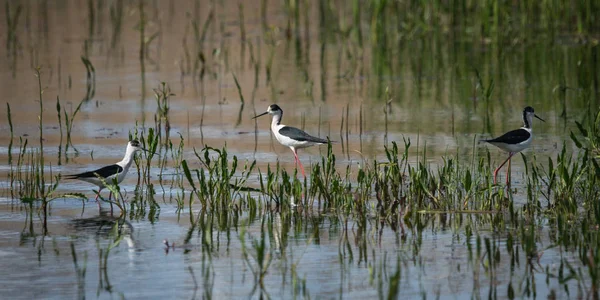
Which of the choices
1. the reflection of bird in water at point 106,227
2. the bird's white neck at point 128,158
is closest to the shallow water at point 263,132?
the reflection of bird in water at point 106,227

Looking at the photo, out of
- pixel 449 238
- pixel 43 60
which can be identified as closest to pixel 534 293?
pixel 449 238

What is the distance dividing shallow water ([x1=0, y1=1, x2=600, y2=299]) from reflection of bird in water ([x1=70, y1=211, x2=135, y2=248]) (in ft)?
0.11

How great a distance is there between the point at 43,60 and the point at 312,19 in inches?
251

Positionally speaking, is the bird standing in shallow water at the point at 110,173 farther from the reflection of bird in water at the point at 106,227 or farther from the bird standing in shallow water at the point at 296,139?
the bird standing in shallow water at the point at 296,139

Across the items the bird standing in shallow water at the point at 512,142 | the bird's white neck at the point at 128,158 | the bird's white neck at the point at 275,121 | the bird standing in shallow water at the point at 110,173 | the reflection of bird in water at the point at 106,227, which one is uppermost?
the bird's white neck at the point at 275,121

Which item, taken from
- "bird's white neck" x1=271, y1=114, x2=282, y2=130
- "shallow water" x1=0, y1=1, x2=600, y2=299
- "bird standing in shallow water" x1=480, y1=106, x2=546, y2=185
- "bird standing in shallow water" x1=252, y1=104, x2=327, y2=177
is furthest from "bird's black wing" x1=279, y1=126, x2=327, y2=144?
"bird standing in shallow water" x1=480, y1=106, x2=546, y2=185

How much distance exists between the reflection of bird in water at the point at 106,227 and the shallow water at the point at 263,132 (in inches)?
1.3

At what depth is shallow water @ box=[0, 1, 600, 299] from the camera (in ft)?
21.9

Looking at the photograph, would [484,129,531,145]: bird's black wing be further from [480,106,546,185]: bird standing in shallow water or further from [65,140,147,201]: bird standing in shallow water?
[65,140,147,201]: bird standing in shallow water

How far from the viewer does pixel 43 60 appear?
17.5 metres

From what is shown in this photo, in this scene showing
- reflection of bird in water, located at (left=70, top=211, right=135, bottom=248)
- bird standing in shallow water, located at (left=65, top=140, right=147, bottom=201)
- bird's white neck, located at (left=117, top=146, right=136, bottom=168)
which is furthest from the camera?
bird's white neck, located at (left=117, top=146, right=136, bottom=168)

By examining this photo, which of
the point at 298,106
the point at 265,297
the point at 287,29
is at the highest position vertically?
the point at 287,29

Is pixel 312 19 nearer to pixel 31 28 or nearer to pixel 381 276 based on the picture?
pixel 31 28

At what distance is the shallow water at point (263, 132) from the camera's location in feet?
21.9
